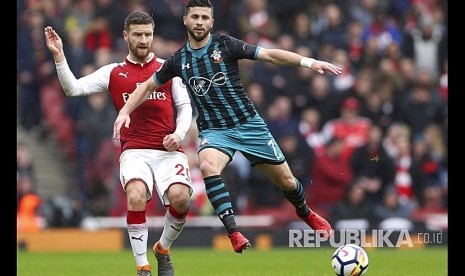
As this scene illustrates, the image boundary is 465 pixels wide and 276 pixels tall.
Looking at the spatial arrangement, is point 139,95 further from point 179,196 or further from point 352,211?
point 352,211

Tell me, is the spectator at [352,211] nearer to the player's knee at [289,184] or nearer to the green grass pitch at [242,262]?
the green grass pitch at [242,262]

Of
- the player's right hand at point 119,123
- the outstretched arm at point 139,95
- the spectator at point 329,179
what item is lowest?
the spectator at point 329,179

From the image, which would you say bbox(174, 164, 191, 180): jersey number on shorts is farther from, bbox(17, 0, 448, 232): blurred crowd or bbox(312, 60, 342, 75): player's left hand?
bbox(17, 0, 448, 232): blurred crowd

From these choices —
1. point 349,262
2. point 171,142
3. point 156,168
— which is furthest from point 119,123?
point 349,262

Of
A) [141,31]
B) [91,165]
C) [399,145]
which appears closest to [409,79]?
[399,145]

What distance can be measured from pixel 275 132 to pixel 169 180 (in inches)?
279

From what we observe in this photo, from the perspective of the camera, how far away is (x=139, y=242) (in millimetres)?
9922

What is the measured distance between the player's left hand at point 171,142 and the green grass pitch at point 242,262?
167cm

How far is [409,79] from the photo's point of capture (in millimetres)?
18500

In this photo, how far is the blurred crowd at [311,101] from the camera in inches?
662

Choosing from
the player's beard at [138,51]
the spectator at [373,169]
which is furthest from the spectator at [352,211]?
the player's beard at [138,51]

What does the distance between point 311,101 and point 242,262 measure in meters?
5.20

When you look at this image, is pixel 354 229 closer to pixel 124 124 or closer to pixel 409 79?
pixel 409 79

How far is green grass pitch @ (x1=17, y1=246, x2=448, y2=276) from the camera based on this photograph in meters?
11.6
